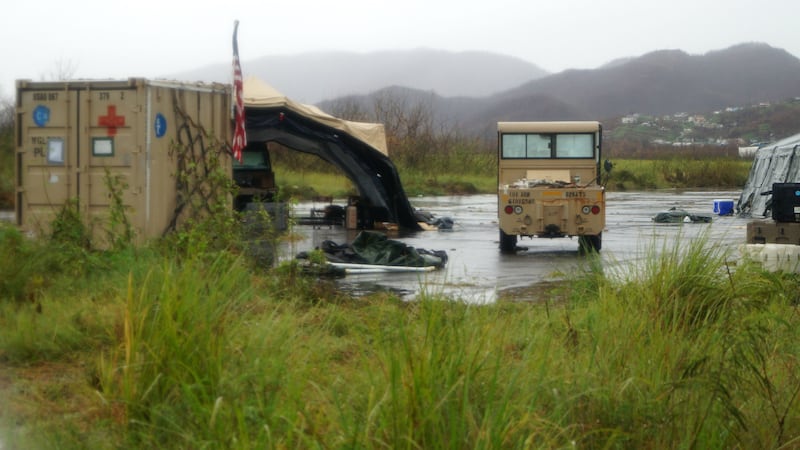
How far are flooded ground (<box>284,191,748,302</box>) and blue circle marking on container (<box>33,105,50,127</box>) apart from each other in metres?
3.52

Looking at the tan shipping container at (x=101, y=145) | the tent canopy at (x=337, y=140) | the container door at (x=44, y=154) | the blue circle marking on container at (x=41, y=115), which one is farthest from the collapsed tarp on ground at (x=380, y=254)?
the tent canopy at (x=337, y=140)

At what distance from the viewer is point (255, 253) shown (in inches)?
460

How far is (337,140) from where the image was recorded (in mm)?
22938

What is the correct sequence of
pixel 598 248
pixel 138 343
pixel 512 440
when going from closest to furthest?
pixel 512 440 → pixel 138 343 → pixel 598 248

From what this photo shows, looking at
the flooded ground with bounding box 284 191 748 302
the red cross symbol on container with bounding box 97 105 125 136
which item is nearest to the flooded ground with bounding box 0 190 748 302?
the flooded ground with bounding box 284 191 748 302

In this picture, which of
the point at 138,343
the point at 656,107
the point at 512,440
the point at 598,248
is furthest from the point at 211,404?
the point at 656,107

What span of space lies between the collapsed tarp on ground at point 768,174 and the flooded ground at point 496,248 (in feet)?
2.63

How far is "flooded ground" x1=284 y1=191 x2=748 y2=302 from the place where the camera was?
11.2 metres

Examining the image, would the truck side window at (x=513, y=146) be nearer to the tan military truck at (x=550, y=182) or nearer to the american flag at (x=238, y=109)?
the tan military truck at (x=550, y=182)

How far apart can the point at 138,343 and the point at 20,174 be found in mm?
8983

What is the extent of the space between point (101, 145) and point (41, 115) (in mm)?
883

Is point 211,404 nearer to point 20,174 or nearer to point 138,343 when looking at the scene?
point 138,343

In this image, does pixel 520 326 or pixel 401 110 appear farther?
pixel 401 110

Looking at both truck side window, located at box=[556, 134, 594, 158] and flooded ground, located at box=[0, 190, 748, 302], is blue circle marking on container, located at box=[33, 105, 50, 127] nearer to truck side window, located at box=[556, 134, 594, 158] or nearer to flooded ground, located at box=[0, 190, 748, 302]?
flooded ground, located at box=[0, 190, 748, 302]
